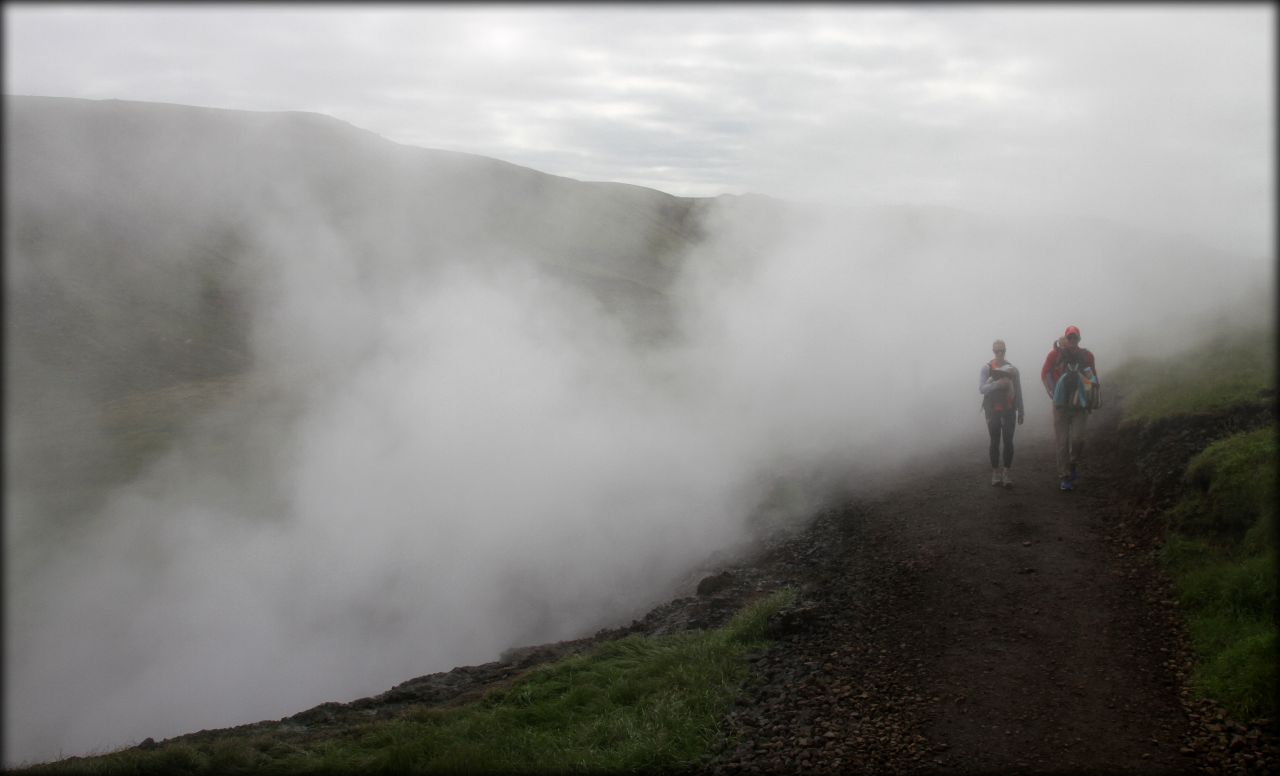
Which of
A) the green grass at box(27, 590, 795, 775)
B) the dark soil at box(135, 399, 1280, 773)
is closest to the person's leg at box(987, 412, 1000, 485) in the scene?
the dark soil at box(135, 399, 1280, 773)

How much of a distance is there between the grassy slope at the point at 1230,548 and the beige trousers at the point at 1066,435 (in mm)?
1022

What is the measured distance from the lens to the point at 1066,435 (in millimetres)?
8578

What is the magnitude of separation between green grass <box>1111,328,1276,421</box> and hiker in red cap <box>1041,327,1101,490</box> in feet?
3.86

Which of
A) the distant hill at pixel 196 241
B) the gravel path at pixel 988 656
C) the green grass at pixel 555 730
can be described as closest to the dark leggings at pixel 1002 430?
the gravel path at pixel 988 656

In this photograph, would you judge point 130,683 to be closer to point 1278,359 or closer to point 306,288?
point 306,288

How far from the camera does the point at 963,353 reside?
15906 millimetres

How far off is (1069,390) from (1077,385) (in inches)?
3.6

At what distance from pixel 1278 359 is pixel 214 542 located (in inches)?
582

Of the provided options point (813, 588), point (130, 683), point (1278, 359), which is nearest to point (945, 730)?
point (813, 588)

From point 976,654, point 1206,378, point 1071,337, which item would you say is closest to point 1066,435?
point 1071,337

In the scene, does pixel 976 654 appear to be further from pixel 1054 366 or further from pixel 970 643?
pixel 1054 366

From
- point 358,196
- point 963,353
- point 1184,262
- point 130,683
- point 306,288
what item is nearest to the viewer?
point 130,683

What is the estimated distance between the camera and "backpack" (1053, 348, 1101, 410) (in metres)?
8.44

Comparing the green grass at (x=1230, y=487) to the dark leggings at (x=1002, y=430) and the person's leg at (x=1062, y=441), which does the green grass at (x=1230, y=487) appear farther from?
the dark leggings at (x=1002, y=430)
